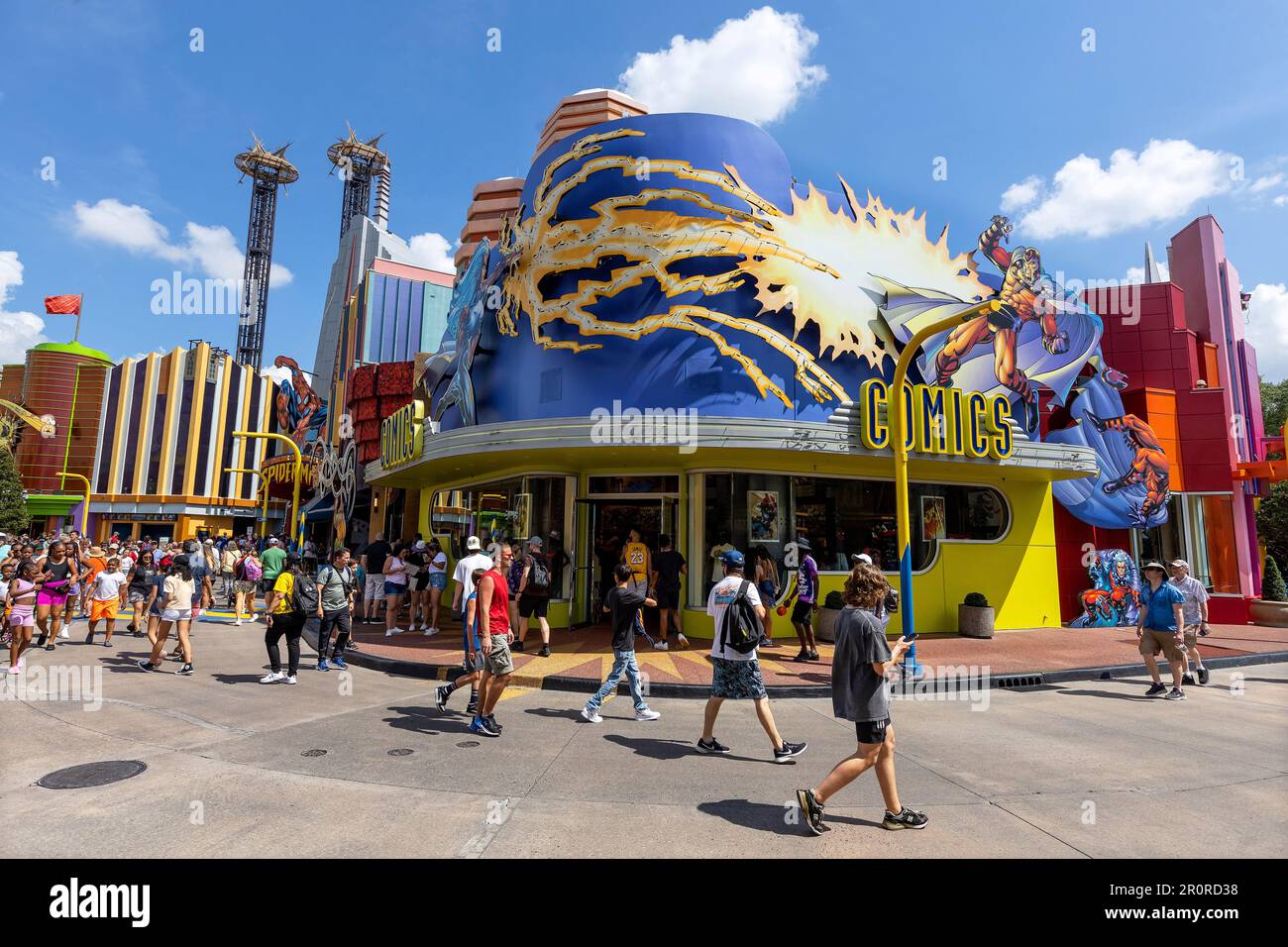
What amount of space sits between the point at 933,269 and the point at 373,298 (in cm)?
3604

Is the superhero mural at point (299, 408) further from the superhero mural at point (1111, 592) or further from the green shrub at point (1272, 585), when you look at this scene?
the green shrub at point (1272, 585)

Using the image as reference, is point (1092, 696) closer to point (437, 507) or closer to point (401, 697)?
point (401, 697)

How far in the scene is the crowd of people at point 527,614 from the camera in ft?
15.0

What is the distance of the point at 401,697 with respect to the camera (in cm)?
841

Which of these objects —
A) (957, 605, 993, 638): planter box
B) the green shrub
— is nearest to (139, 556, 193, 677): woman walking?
(957, 605, 993, 638): planter box

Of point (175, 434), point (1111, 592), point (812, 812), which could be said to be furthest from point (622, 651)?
point (175, 434)

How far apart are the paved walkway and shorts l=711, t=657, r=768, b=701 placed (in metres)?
0.58

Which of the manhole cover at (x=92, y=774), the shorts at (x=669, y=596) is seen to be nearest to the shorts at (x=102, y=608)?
the manhole cover at (x=92, y=774)

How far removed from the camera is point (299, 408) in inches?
1679

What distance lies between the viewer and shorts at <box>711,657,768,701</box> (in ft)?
19.7

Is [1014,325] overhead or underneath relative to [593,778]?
overhead

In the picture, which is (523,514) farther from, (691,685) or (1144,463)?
(1144,463)

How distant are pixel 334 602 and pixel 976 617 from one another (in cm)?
1202
